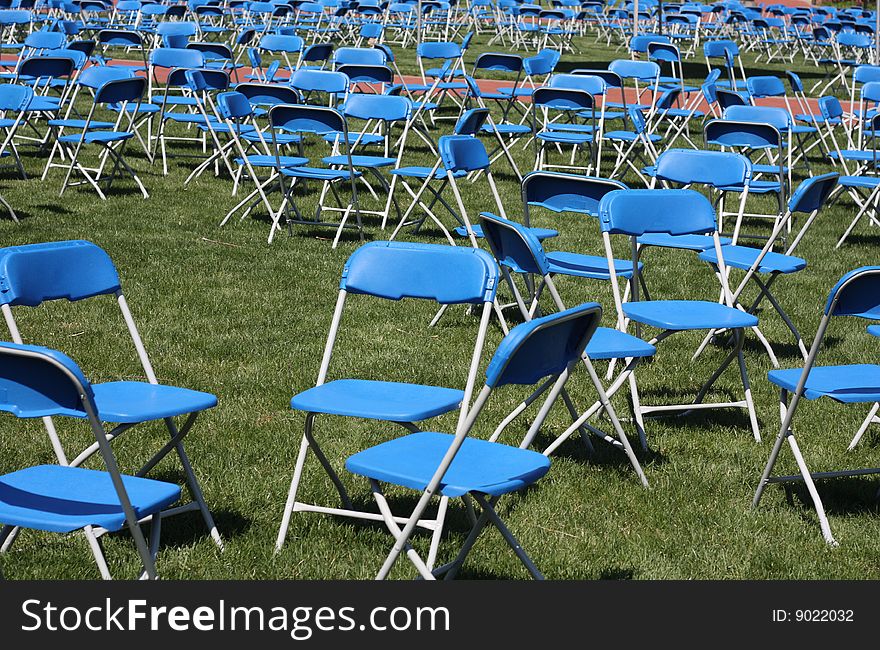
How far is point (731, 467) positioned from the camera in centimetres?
515

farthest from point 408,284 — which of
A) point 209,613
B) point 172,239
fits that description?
point 172,239

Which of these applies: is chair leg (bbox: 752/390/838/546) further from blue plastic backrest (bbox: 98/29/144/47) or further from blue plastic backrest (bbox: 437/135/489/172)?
blue plastic backrest (bbox: 98/29/144/47)

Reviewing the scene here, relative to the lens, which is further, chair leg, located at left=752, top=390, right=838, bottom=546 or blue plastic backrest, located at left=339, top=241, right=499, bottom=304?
chair leg, located at left=752, top=390, right=838, bottom=546

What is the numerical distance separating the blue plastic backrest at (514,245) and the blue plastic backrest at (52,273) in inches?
59.9

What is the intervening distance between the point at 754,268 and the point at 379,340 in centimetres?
212

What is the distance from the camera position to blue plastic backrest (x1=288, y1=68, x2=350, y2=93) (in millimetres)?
10664

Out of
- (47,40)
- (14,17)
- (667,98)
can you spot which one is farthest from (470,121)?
(14,17)

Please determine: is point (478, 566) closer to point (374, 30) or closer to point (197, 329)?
point (197, 329)

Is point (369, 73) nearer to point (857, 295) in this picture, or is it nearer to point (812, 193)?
point (812, 193)

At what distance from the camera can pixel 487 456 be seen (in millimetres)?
3693

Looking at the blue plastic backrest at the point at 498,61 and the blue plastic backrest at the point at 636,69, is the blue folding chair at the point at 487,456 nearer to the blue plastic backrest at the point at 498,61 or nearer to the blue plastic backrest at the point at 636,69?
the blue plastic backrest at the point at 636,69

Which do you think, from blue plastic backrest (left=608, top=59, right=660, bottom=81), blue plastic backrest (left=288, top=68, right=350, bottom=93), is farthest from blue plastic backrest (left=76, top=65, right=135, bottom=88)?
blue plastic backrest (left=608, top=59, right=660, bottom=81)

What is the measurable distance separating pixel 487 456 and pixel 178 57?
386 inches

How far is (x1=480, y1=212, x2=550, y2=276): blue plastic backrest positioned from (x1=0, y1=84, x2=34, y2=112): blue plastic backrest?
615 centimetres
